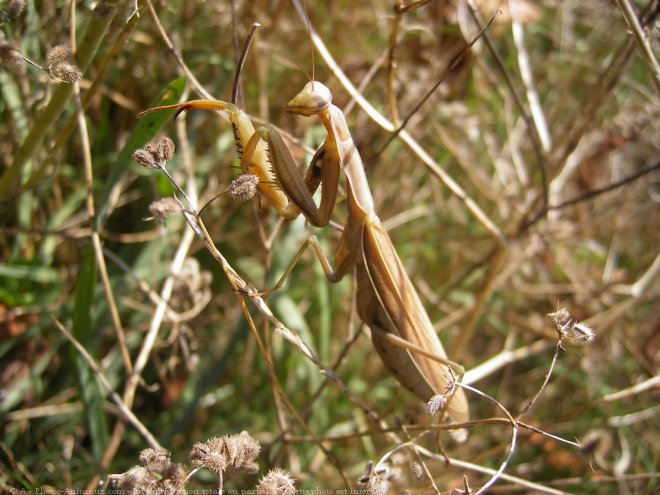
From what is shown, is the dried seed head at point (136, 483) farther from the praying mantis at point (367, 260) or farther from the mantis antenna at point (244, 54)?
the mantis antenna at point (244, 54)

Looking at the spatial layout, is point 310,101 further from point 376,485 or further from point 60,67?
point 376,485

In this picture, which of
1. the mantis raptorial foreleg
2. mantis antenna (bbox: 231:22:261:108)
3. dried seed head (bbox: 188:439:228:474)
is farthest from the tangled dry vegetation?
mantis antenna (bbox: 231:22:261:108)

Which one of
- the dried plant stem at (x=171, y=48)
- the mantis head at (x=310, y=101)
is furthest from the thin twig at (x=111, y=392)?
the mantis head at (x=310, y=101)

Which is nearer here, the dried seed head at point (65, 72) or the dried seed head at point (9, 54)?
the dried seed head at point (65, 72)

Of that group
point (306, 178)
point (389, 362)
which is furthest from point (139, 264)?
point (389, 362)

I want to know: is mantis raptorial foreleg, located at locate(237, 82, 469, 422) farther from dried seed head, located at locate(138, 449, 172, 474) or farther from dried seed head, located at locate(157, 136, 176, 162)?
dried seed head, located at locate(138, 449, 172, 474)

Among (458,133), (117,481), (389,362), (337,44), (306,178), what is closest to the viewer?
(117,481)

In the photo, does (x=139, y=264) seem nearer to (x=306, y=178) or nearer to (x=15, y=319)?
(x=15, y=319)
